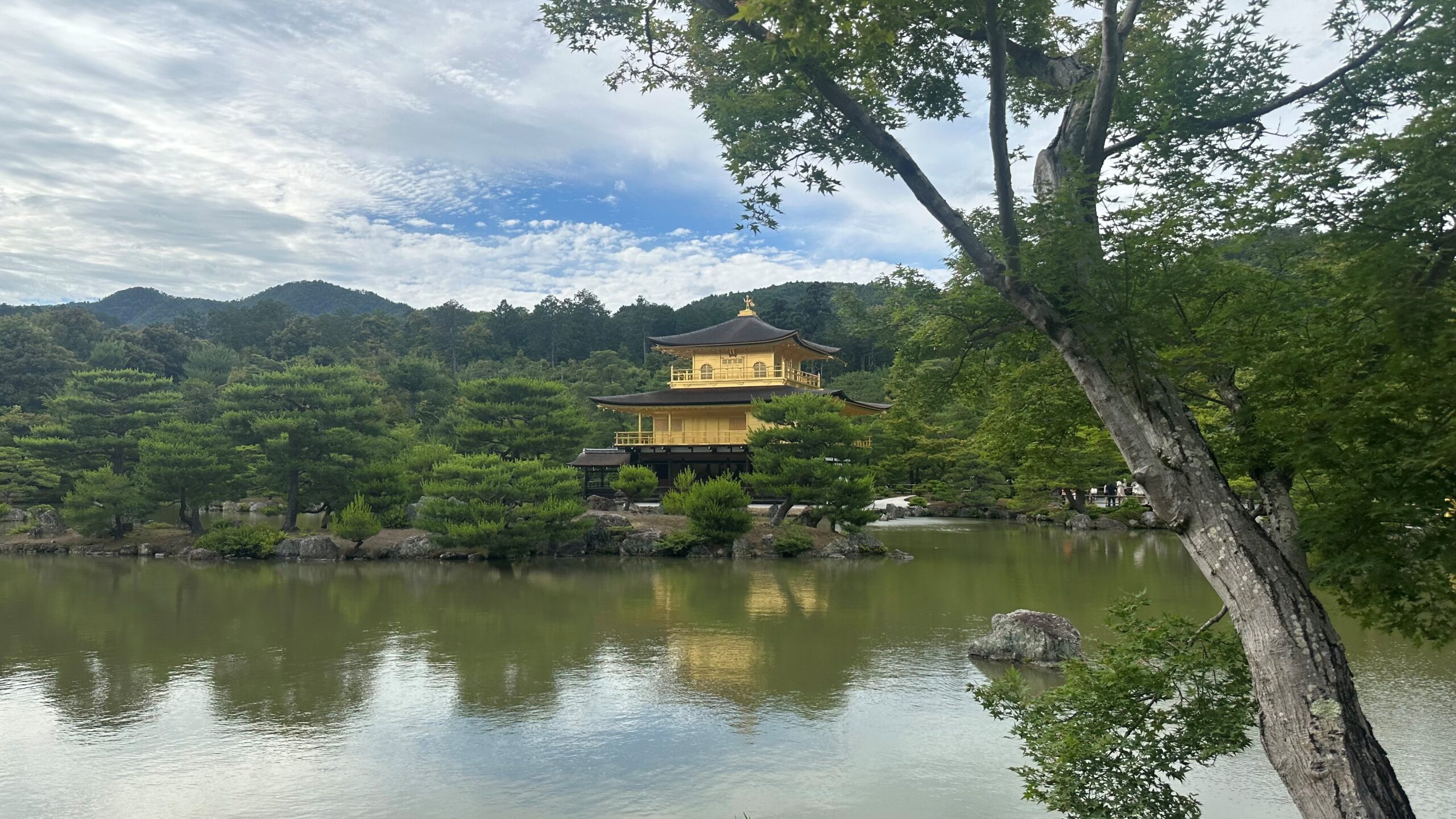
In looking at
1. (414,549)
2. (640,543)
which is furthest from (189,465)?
(640,543)

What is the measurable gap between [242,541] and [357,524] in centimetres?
229

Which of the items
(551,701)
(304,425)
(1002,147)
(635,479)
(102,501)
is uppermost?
(1002,147)

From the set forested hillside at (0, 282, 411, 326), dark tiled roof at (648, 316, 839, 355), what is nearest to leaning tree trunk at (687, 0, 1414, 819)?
dark tiled roof at (648, 316, 839, 355)

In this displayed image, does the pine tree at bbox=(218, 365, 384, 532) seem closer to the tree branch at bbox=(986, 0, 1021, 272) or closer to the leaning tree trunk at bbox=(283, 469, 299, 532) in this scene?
the leaning tree trunk at bbox=(283, 469, 299, 532)

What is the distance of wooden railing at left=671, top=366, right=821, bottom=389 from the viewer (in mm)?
22328

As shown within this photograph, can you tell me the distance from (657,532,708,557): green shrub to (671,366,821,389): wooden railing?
701cm

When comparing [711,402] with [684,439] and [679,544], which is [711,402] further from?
[679,544]

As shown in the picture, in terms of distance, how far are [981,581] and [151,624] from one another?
10.9 meters

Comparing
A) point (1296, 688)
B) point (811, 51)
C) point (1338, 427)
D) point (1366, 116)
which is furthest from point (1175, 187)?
point (1296, 688)

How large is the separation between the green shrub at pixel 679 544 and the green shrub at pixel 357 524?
5.41 meters

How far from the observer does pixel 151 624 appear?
32.2 feet

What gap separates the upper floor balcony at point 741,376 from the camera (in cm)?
2231

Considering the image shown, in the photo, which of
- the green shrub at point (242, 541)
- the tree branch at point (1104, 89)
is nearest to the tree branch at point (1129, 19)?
the tree branch at point (1104, 89)

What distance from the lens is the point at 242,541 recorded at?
15.9 m
